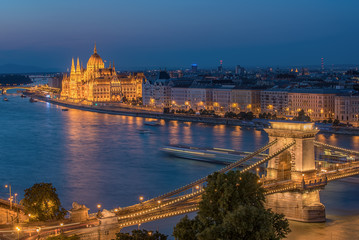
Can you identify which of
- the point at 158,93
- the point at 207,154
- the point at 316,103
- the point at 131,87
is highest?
the point at 131,87

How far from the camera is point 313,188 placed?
873cm

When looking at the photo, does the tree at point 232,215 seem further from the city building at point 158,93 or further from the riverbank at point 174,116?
the city building at point 158,93

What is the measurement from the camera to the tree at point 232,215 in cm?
516

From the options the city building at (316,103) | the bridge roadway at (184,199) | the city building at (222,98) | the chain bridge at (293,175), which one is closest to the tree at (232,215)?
the bridge roadway at (184,199)

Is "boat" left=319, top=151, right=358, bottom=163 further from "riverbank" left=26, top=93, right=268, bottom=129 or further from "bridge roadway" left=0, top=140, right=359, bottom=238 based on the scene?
"riverbank" left=26, top=93, right=268, bottom=129

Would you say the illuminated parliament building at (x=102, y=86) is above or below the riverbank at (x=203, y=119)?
above

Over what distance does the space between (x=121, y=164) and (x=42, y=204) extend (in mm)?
6930

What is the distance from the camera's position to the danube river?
385 inches

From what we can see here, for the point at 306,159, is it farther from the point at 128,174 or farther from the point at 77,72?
the point at 77,72

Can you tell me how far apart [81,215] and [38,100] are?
4288 centimetres

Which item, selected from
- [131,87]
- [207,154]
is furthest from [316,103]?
[131,87]

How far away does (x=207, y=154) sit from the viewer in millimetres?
14539

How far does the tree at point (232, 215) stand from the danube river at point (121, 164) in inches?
97.0

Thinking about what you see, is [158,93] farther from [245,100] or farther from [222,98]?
[245,100]
